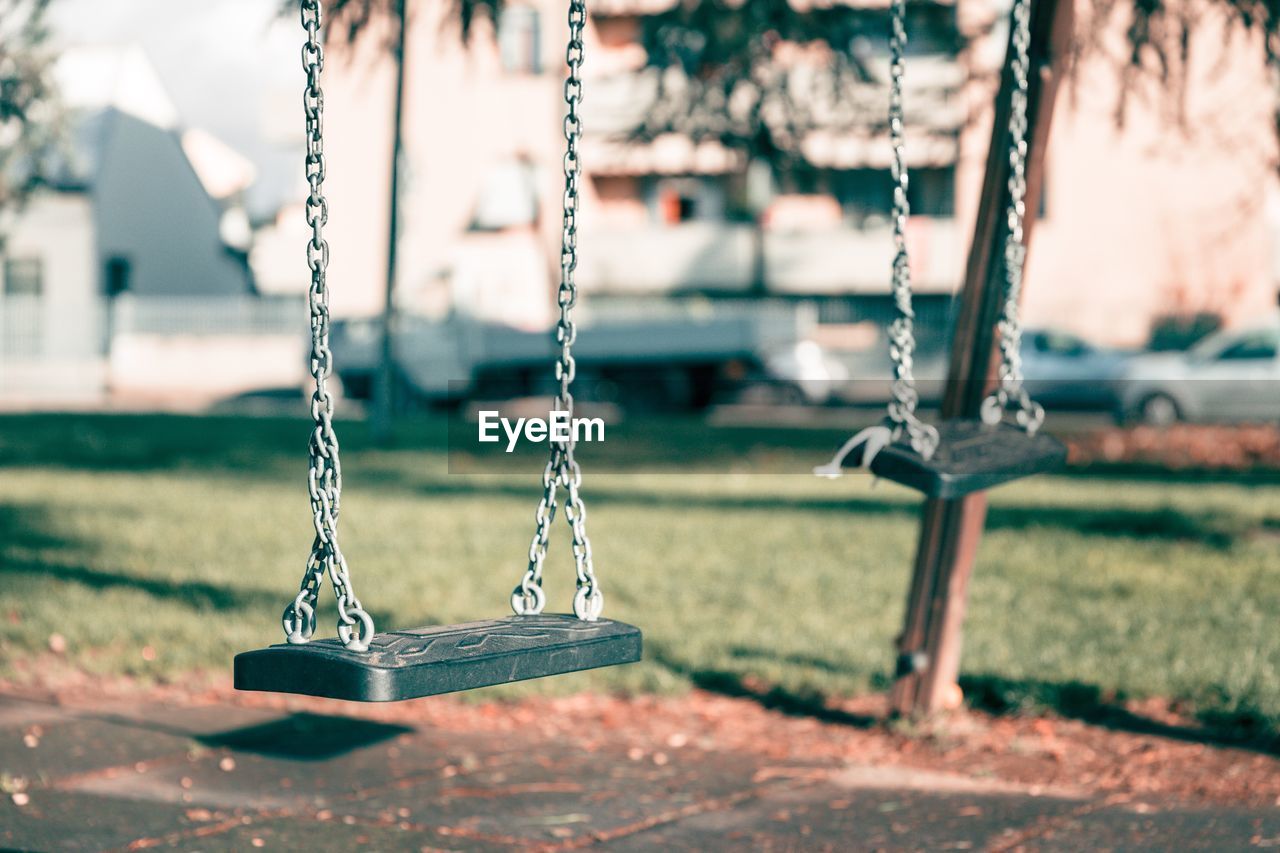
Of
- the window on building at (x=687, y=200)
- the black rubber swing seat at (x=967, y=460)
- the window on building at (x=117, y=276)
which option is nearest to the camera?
the black rubber swing seat at (x=967, y=460)

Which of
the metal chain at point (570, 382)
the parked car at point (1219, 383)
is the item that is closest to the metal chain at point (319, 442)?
the metal chain at point (570, 382)

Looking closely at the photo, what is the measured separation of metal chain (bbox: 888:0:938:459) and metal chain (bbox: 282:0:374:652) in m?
1.48

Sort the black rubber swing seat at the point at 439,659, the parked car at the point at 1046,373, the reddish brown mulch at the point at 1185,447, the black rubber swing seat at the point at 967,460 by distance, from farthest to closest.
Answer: the parked car at the point at 1046,373
the reddish brown mulch at the point at 1185,447
the black rubber swing seat at the point at 967,460
the black rubber swing seat at the point at 439,659

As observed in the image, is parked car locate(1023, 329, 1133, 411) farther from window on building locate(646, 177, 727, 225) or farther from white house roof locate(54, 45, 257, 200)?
white house roof locate(54, 45, 257, 200)

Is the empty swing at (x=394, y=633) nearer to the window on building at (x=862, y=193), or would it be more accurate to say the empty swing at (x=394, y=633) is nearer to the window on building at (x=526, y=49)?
the window on building at (x=526, y=49)

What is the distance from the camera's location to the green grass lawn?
659cm

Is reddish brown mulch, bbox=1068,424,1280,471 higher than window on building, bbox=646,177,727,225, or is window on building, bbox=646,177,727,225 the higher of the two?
window on building, bbox=646,177,727,225

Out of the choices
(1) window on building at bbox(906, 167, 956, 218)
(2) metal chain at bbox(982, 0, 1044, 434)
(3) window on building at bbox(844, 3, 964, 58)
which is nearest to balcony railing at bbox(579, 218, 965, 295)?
(1) window on building at bbox(906, 167, 956, 218)

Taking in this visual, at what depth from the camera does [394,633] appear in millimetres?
3631

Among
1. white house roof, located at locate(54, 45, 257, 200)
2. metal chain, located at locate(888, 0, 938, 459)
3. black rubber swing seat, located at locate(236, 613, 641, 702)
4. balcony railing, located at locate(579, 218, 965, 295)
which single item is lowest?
black rubber swing seat, located at locate(236, 613, 641, 702)

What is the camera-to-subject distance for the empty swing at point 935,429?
167 inches

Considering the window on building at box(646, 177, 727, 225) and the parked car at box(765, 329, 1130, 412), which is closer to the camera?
the parked car at box(765, 329, 1130, 412)

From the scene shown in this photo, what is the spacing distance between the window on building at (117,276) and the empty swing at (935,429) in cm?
3921

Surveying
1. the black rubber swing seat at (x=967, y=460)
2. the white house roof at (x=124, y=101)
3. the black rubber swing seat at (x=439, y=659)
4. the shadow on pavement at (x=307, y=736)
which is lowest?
the shadow on pavement at (x=307, y=736)
